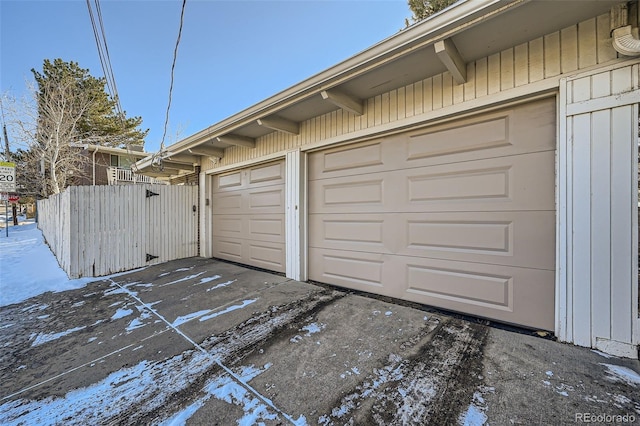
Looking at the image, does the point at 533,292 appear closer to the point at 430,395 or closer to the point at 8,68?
the point at 430,395

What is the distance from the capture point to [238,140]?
4.49 metres

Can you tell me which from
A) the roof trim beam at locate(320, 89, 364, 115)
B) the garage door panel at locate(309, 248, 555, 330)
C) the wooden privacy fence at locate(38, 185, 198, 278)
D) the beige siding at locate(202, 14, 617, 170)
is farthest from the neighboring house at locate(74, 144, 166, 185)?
the garage door panel at locate(309, 248, 555, 330)

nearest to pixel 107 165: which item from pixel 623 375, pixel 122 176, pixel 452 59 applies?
pixel 122 176

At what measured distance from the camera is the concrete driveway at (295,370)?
1.38m

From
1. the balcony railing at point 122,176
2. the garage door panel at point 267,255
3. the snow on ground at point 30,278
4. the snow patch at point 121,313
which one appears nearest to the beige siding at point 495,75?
the garage door panel at point 267,255

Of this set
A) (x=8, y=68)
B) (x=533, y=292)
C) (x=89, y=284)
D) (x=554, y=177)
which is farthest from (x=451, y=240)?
(x=8, y=68)

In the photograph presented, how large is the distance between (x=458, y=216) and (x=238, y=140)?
3.79 metres

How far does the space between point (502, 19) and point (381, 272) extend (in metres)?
2.70

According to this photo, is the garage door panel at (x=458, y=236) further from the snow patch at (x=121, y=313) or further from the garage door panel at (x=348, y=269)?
the snow patch at (x=121, y=313)

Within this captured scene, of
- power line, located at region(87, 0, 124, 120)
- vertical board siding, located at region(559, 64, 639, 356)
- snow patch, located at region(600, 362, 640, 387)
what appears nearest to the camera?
snow patch, located at region(600, 362, 640, 387)

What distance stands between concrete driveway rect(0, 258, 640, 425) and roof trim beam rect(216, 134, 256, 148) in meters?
2.89

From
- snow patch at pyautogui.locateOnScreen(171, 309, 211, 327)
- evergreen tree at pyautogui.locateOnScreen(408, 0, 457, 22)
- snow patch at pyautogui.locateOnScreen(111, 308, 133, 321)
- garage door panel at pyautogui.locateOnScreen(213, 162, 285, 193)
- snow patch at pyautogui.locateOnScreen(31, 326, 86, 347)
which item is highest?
evergreen tree at pyautogui.locateOnScreen(408, 0, 457, 22)

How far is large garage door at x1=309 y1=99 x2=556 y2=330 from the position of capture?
221 cm

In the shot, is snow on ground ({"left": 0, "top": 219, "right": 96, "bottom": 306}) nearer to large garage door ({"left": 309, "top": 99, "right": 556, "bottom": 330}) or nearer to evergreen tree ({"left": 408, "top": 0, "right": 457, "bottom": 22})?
large garage door ({"left": 309, "top": 99, "right": 556, "bottom": 330})
